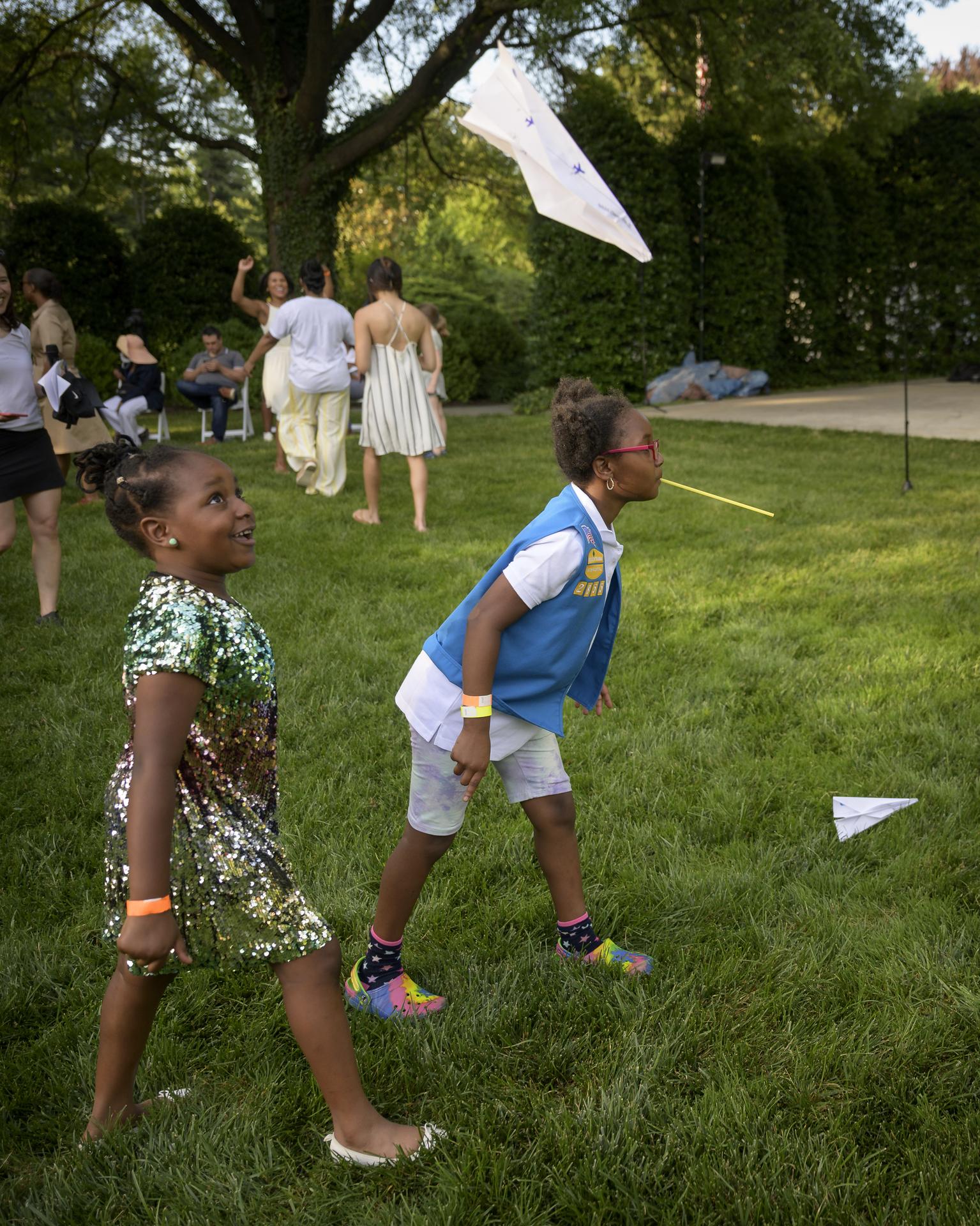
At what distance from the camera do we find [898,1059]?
2.28m

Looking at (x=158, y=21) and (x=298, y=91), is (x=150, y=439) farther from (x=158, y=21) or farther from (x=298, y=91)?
(x=158, y=21)

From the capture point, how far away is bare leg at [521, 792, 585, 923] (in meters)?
2.51

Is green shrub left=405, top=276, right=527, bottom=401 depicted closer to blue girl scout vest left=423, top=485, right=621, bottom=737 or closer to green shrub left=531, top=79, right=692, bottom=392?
green shrub left=531, top=79, right=692, bottom=392

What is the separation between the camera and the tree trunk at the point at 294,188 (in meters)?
16.3

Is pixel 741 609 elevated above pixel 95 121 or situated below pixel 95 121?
below

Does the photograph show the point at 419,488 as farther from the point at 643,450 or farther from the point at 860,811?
the point at 643,450

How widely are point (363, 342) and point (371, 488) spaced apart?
1.09m

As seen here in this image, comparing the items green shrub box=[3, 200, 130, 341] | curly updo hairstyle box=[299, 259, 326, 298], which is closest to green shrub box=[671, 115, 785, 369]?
curly updo hairstyle box=[299, 259, 326, 298]

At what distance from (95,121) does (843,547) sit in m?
18.1

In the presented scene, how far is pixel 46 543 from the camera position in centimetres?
568

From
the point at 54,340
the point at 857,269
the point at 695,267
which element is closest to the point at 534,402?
the point at 695,267

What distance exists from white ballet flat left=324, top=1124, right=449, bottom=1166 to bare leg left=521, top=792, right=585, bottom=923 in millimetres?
668

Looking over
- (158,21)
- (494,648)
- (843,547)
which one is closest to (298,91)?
(158,21)

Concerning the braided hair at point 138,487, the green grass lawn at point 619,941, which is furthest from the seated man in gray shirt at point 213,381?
the braided hair at point 138,487
